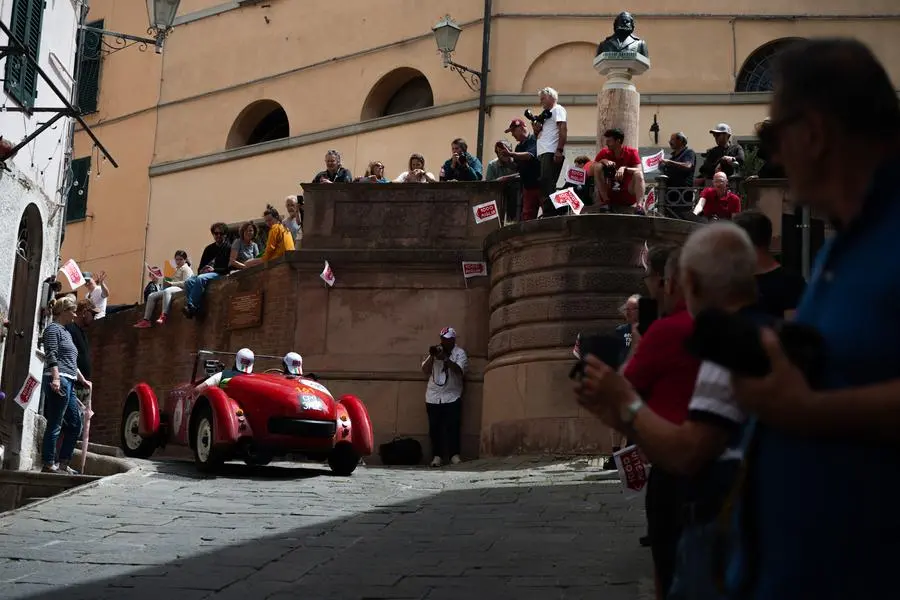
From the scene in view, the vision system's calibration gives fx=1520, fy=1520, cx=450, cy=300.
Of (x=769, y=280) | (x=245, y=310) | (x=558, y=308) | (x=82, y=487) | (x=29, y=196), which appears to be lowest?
(x=82, y=487)

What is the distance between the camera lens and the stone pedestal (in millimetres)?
21812

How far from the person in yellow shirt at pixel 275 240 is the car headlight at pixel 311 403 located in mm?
7170

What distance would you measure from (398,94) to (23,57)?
47.9ft

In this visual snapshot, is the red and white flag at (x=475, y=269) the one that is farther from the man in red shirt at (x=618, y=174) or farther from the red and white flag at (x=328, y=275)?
the man in red shirt at (x=618, y=174)

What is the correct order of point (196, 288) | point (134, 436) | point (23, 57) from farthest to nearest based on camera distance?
point (196, 288) → point (23, 57) → point (134, 436)

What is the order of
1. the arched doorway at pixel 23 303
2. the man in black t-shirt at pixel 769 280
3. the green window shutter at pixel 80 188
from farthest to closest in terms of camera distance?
the green window shutter at pixel 80 188 → the arched doorway at pixel 23 303 → the man in black t-shirt at pixel 769 280

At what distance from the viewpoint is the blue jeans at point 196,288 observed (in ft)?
80.9

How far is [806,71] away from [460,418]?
18.1 m

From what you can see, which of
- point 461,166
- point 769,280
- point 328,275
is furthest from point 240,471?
point 769,280

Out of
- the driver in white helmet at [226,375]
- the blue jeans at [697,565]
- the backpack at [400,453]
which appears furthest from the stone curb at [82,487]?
the blue jeans at [697,565]

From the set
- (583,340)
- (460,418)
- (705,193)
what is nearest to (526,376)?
(460,418)

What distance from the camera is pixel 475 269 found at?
2205cm

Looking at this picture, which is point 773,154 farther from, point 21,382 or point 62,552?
point 21,382

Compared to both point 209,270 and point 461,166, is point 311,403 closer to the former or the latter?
point 461,166
